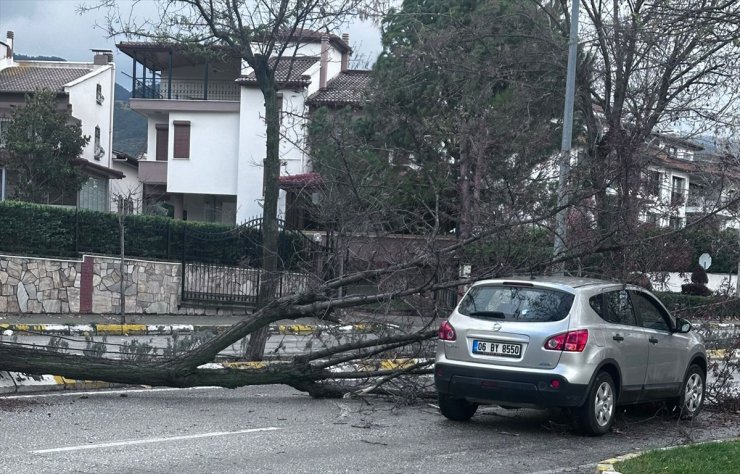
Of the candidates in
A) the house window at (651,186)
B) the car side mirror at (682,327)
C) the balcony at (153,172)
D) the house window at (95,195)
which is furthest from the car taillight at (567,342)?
the balcony at (153,172)

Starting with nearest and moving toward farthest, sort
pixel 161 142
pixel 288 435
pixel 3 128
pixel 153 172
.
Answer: pixel 288 435, pixel 3 128, pixel 161 142, pixel 153 172

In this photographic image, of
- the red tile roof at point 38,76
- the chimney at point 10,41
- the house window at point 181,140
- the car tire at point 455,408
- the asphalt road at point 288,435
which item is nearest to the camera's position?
the asphalt road at point 288,435

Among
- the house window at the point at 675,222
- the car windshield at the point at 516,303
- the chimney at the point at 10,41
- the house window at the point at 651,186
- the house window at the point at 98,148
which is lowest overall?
the car windshield at the point at 516,303

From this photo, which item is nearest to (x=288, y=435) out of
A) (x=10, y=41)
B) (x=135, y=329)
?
(x=135, y=329)

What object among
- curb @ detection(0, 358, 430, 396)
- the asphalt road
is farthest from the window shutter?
the asphalt road

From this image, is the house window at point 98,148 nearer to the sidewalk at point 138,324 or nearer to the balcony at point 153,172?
the balcony at point 153,172

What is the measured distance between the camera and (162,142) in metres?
Answer: 43.8

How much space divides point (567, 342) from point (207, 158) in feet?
112

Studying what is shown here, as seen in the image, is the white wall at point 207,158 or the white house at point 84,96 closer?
the white wall at point 207,158

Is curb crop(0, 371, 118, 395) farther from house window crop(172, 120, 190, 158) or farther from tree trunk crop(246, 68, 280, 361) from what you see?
house window crop(172, 120, 190, 158)

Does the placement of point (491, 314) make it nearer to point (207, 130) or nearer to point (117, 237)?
point (117, 237)

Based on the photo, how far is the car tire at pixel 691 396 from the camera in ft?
38.0

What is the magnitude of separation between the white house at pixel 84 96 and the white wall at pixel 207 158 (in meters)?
3.73

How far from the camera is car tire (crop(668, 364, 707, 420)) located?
11578 millimetres
